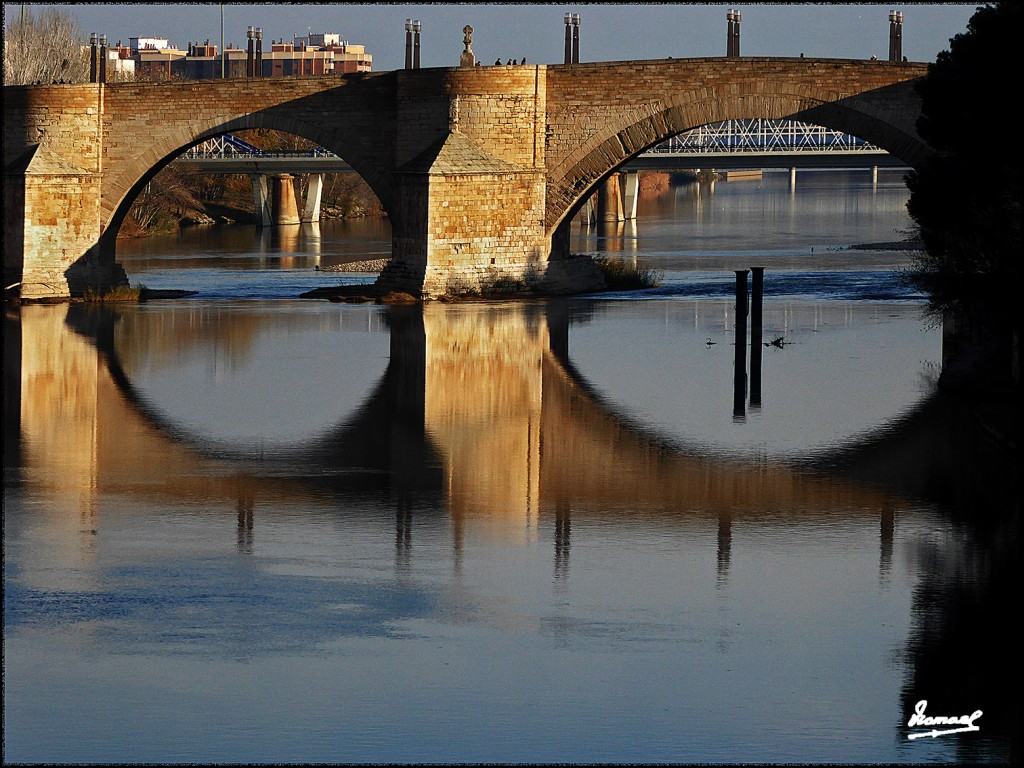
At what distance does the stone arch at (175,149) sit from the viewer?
34.8 m

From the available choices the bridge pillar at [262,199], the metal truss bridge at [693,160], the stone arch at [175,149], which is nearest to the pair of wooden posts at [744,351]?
the stone arch at [175,149]

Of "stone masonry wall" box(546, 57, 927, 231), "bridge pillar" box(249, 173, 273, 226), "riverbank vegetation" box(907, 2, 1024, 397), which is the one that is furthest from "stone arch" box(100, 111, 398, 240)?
"bridge pillar" box(249, 173, 273, 226)

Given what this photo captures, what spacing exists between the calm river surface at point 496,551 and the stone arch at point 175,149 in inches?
263

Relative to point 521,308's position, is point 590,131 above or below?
above

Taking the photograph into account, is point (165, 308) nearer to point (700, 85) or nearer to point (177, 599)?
point (700, 85)

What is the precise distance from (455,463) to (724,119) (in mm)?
15403

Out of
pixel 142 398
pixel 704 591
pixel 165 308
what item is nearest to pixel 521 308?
pixel 165 308

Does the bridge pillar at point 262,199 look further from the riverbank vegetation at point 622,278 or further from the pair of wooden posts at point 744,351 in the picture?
the pair of wooden posts at point 744,351

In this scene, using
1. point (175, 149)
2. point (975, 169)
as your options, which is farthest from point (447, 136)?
point (975, 169)

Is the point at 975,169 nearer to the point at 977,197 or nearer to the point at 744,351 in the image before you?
the point at 977,197

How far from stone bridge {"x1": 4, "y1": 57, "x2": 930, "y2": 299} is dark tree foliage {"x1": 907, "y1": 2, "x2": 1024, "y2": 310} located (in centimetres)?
709

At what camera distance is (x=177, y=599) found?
12.9m

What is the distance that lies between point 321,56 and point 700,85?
110023 millimetres

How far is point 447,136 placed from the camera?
33125 mm
